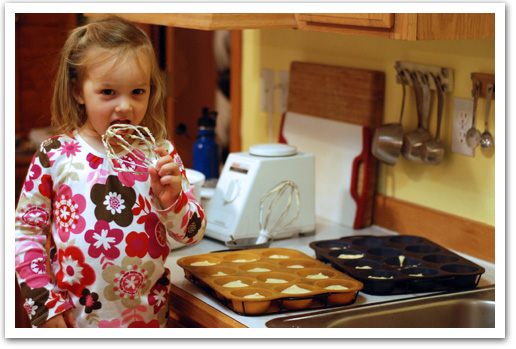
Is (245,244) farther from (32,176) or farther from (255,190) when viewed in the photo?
(32,176)

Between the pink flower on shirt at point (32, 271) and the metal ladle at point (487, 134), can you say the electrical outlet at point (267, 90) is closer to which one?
the metal ladle at point (487, 134)

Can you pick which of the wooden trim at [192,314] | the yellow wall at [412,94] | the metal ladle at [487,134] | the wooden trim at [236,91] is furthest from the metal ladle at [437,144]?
the wooden trim at [236,91]

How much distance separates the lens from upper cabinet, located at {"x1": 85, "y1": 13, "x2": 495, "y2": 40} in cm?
136

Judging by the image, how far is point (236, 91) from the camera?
238 cm

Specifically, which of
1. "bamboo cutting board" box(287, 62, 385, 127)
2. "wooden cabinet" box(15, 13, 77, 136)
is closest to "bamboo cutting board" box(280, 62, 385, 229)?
"bamboo cutting board" box(287, 62, 385, 127)

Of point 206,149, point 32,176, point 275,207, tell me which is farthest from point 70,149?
point 206,149

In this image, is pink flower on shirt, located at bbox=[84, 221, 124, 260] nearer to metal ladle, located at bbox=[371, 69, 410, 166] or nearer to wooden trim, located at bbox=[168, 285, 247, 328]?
wooden trim, located at bbox=[168, 285, 247, 328]

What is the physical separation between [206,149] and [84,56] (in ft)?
2.59

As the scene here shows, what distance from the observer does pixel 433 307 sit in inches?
56.3

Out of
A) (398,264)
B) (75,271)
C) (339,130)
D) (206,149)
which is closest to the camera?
(75,271)

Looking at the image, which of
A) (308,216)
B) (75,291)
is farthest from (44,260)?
(308,216)

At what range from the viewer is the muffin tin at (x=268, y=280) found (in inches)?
52.9

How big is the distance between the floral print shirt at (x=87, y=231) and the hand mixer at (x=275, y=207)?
16.8 inches

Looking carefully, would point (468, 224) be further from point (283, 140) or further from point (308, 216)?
point (283, 140)
